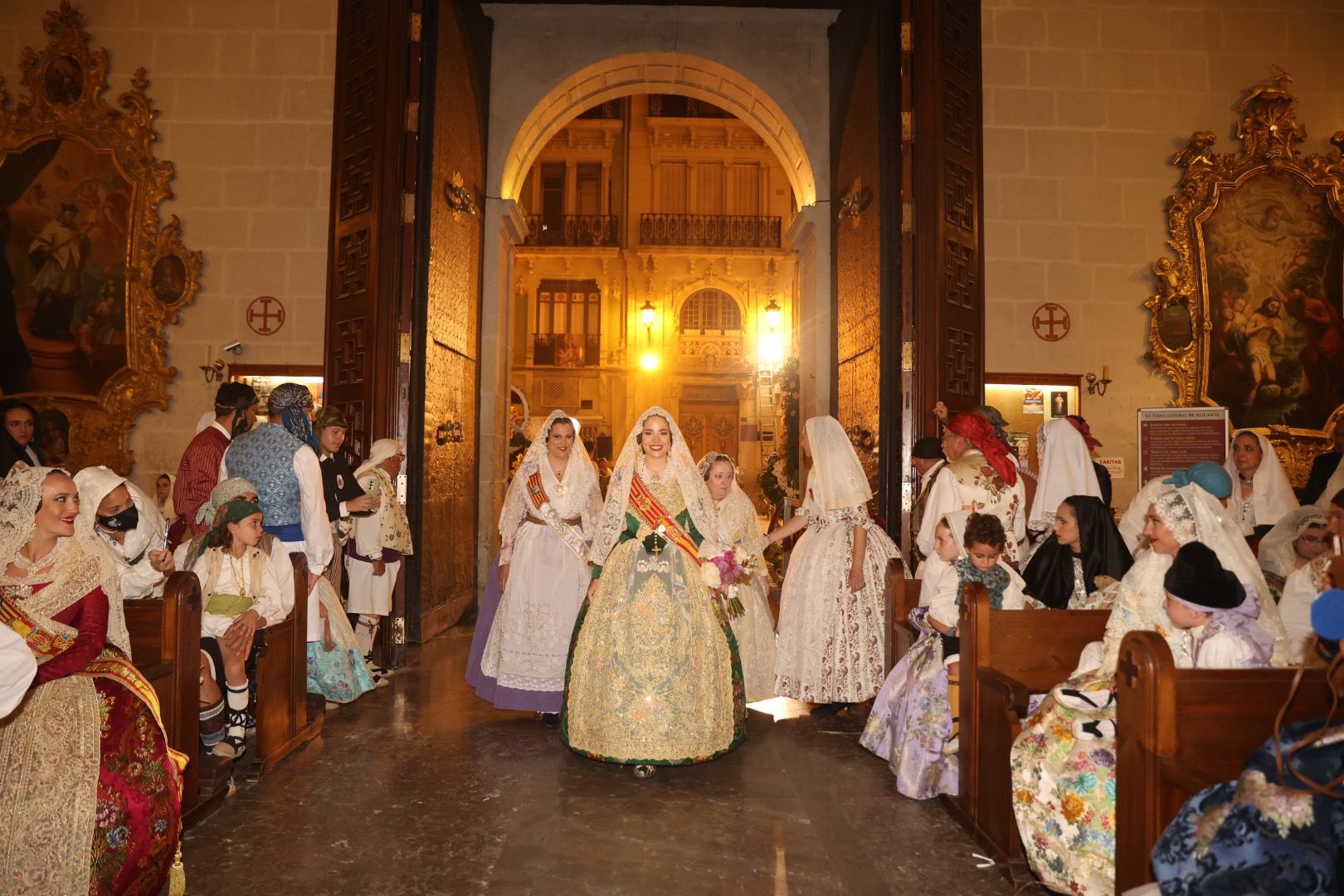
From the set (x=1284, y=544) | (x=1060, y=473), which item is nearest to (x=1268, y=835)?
(x=1060, y=473)

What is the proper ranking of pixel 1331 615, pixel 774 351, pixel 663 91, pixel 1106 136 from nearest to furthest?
pixel 1331 615, pixel 1106 136, pixel 663 91, pixel 774 351

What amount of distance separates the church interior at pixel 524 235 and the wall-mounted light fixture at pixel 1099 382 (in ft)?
0.20

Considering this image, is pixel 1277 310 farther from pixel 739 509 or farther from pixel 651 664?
pixel 651 664

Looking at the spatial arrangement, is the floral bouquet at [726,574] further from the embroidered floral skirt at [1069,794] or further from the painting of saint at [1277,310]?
the painting of saint at [1277,310]

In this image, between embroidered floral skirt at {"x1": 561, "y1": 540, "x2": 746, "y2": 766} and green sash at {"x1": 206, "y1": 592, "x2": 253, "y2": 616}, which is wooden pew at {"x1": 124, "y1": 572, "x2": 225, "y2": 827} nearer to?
green sash at {"x1": 206, "y1": 592, "x2": 253, "y2": 616}

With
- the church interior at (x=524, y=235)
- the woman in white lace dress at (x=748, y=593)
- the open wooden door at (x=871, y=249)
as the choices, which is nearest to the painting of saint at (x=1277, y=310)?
the church interior at (x=524, y=235)

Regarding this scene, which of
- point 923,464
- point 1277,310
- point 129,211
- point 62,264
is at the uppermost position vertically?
point 129,211

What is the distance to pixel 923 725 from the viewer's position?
432 cm

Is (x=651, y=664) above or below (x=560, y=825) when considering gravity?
above

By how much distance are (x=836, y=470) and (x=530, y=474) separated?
1.81 metres

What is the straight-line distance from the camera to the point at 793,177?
10.6m

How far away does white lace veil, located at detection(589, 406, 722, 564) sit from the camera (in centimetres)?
481

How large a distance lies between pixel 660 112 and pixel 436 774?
21.5 metres

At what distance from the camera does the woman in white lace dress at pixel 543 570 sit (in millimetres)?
5375
